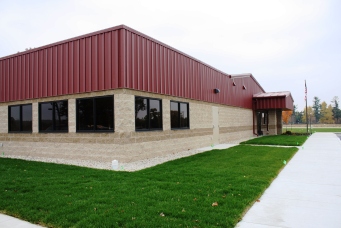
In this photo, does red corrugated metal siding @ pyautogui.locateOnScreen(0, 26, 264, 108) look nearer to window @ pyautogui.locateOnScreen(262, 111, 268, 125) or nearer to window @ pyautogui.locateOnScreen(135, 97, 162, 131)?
window @ pyautogui.locateOnScreen(135, 97, 162, 131)

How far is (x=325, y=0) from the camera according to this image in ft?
42.1

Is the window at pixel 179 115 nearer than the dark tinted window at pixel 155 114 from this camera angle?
No

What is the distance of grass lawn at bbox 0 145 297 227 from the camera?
435 centimetres

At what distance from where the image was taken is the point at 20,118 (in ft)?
46.0

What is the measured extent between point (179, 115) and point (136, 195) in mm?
8539

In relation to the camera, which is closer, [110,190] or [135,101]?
[110,190]

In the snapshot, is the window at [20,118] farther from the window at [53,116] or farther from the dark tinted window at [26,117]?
the window at [53,116]

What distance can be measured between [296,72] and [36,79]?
57011 mm

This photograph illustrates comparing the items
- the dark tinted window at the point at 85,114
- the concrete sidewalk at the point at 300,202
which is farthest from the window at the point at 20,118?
the concrete sidewalk at the point at 300,202

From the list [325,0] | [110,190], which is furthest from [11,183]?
[325,0]

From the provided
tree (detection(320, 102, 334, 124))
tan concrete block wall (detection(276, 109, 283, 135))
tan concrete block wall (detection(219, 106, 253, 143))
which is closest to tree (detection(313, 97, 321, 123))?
tree (detection(320, 102, 334, 124))

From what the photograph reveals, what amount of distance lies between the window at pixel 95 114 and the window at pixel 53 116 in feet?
3.17

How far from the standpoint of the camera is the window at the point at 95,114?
10.5 metres

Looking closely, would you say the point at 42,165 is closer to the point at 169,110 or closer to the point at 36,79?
the point at 36,79
